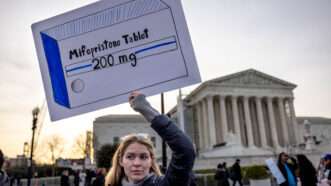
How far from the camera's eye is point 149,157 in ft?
6.00

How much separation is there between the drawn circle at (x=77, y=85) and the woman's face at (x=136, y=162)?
40.4 inches

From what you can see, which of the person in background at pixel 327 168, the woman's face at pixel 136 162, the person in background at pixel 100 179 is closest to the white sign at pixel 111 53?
the woman's face at pixel 136 162

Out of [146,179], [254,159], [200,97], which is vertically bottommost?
[254,159]

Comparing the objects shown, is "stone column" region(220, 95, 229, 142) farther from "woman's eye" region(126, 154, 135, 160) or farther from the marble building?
"woman's eye" region(126, 154, 135, 160)

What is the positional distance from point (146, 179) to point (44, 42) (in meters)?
1.75

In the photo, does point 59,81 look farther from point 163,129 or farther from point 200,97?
point 200,97

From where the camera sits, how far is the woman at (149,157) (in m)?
1.66

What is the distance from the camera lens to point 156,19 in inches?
103

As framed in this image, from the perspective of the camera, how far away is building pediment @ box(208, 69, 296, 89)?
53.2 metres

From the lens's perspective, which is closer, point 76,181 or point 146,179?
point 146,179

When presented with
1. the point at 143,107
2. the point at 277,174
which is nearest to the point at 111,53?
the point at 143,107

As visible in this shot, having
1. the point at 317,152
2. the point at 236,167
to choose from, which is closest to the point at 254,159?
the point at 317,152

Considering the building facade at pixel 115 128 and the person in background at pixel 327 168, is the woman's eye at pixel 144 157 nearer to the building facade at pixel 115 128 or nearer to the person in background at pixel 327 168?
the person in background at pixel 327 168

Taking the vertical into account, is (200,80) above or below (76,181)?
above
